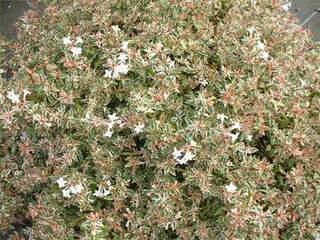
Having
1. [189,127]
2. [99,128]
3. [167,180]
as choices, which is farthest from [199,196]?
[99,128]

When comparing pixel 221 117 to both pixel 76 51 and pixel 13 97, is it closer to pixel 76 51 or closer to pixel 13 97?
pixel 76 51

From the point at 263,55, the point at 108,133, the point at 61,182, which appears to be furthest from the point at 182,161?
the point at 263,55

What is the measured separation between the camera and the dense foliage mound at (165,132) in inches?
104

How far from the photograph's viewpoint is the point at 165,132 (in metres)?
2.57

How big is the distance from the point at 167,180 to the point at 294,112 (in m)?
0.76

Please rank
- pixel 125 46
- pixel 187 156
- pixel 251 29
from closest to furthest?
pixel 187 156 → pixel 125 46 → pixel 251 29

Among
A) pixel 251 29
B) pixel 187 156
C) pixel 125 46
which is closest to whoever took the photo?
pixel 187 156

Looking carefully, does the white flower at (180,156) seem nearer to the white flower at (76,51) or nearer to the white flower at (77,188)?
the white flower at (77,188)

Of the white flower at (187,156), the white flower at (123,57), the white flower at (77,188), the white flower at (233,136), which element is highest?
the white flower at (233,136)

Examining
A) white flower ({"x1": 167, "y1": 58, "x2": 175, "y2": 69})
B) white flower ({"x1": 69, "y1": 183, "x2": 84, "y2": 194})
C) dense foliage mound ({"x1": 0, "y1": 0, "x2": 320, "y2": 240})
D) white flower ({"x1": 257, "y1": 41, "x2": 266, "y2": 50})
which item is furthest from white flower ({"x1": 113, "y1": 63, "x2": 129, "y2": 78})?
white flower ({"x1": 257, "y1": 41, "x2": 266, "y2": 50})

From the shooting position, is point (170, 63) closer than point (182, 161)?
No

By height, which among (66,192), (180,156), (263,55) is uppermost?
(263,55)

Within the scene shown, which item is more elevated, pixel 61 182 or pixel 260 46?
pixel 260 46

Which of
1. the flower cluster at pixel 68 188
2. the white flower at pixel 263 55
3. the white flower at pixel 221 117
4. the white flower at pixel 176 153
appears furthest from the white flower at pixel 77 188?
the white flower at pixel 263 55
